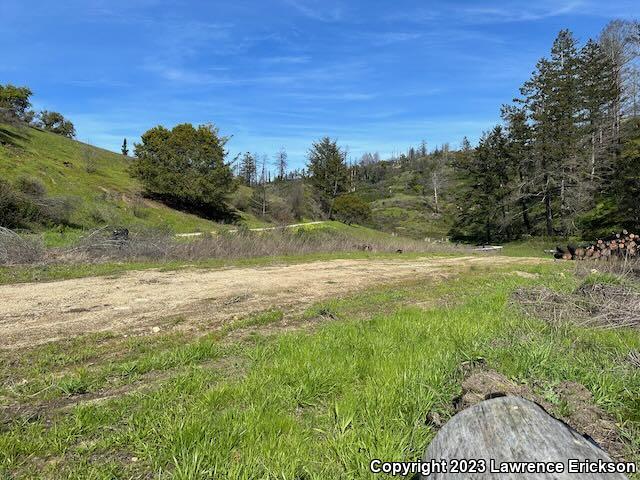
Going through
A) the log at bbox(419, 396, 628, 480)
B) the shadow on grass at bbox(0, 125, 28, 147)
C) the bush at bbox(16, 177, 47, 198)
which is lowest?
the log at bbox(419, 396, 628, 480)

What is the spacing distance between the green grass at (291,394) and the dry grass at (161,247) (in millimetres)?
9865

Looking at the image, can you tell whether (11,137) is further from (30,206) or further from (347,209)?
(347,209)

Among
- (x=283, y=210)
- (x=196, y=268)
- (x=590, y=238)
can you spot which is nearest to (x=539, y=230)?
(x=590, y=238)

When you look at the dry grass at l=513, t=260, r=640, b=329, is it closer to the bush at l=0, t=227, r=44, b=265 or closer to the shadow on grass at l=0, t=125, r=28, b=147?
Result: the bush at l=0, t=227, r=44, b=265

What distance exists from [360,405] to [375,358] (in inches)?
42.5

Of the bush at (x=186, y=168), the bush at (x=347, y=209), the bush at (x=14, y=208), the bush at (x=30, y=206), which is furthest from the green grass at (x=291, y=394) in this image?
the bush at (x=347, y=209)

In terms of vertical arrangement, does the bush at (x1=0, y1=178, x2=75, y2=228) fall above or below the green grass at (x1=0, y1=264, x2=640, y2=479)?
above

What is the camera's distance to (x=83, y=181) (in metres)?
33.0

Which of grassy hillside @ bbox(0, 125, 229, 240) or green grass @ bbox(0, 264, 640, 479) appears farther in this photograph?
grassy hillside @ bbox(0, 125, 229, 240)

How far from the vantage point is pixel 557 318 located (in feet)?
20.6

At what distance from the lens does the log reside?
1.92m

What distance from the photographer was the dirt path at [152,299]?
6.27 m

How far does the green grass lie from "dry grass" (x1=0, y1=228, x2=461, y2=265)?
986 centimetres

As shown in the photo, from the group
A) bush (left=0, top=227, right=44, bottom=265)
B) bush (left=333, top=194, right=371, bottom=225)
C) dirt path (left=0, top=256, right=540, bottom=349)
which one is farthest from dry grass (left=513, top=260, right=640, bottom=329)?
bush (left=333, top=194, right=371, bottom=225)
